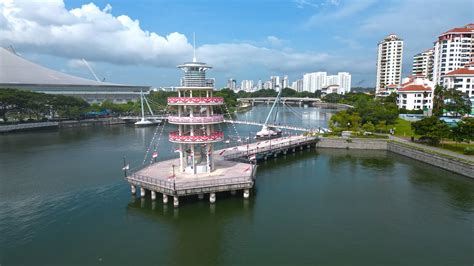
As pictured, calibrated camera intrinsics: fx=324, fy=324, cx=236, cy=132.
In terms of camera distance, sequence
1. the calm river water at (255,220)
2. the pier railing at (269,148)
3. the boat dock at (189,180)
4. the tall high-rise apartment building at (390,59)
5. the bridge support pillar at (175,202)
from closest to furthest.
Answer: the calm river water at (255,220), the boat dock at (189,180), the bridge support pillar at (175,202), the pier railing at (269,148), the tall high-rise apartment building at (390,59)

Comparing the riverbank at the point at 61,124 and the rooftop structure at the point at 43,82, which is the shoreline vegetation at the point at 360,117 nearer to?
the riverbank at the point at 61,124

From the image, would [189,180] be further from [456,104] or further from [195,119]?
[456,104]

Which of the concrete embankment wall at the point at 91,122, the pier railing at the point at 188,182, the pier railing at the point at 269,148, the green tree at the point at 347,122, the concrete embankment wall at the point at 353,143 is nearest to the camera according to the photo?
the pier railing at the point at 188,182

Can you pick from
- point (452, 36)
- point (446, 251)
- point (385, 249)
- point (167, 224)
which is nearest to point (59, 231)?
point (167, 224)

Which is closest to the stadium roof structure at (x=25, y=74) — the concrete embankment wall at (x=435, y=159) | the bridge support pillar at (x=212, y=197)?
the bridge support pillar at (x=212, y=197)

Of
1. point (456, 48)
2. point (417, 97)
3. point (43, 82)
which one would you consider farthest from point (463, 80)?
point (43, 82)

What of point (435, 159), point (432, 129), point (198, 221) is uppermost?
point (432, 129)

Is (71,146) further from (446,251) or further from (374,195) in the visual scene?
(446,251)
